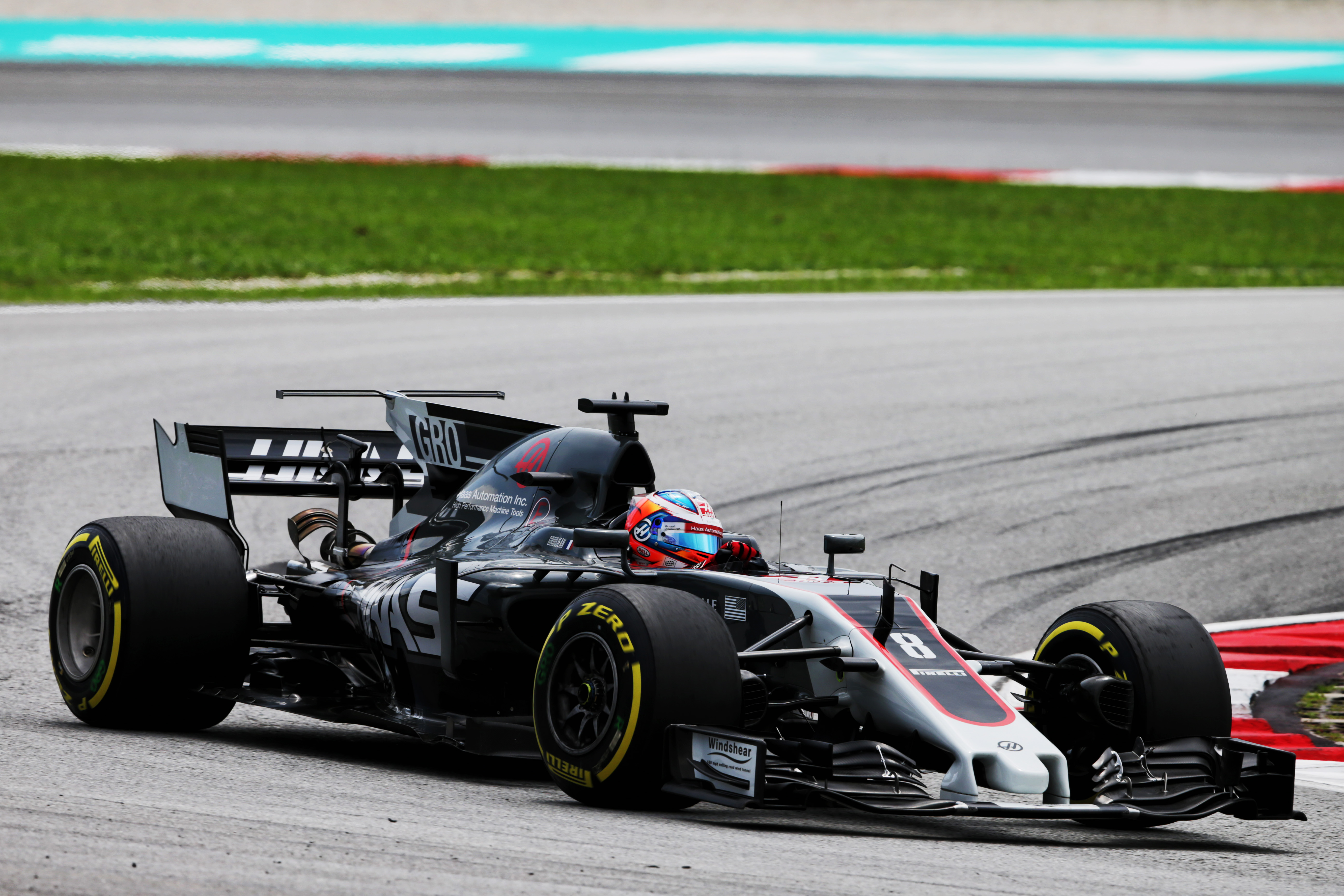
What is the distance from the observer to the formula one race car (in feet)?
20.1

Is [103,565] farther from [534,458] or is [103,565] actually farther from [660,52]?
[660,52]

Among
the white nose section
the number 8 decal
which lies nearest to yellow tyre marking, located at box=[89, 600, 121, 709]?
the number 8 decal

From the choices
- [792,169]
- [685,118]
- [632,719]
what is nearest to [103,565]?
[632,719]

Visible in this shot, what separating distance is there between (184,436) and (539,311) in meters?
12.0

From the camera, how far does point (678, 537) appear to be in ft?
23.7

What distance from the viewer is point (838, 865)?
218 inches

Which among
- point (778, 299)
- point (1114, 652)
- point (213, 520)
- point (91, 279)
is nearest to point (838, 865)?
point (1114, 652)

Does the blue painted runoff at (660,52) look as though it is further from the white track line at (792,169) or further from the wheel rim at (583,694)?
the wheel rim at (583,694)

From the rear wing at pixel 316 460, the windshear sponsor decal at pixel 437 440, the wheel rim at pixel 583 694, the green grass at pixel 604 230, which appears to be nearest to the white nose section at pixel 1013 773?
the wheel rim at pixel 583 694

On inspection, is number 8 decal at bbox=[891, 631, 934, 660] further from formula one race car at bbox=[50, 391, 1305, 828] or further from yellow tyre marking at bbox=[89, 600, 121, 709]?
yellow tyre marking at bbox=[89, 600, 121, 709]

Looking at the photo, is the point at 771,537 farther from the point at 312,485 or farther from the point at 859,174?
the point at 859,174

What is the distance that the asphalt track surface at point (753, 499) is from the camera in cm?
545

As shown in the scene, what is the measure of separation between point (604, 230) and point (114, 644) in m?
20.6

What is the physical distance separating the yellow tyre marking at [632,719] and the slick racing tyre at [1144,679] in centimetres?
170
